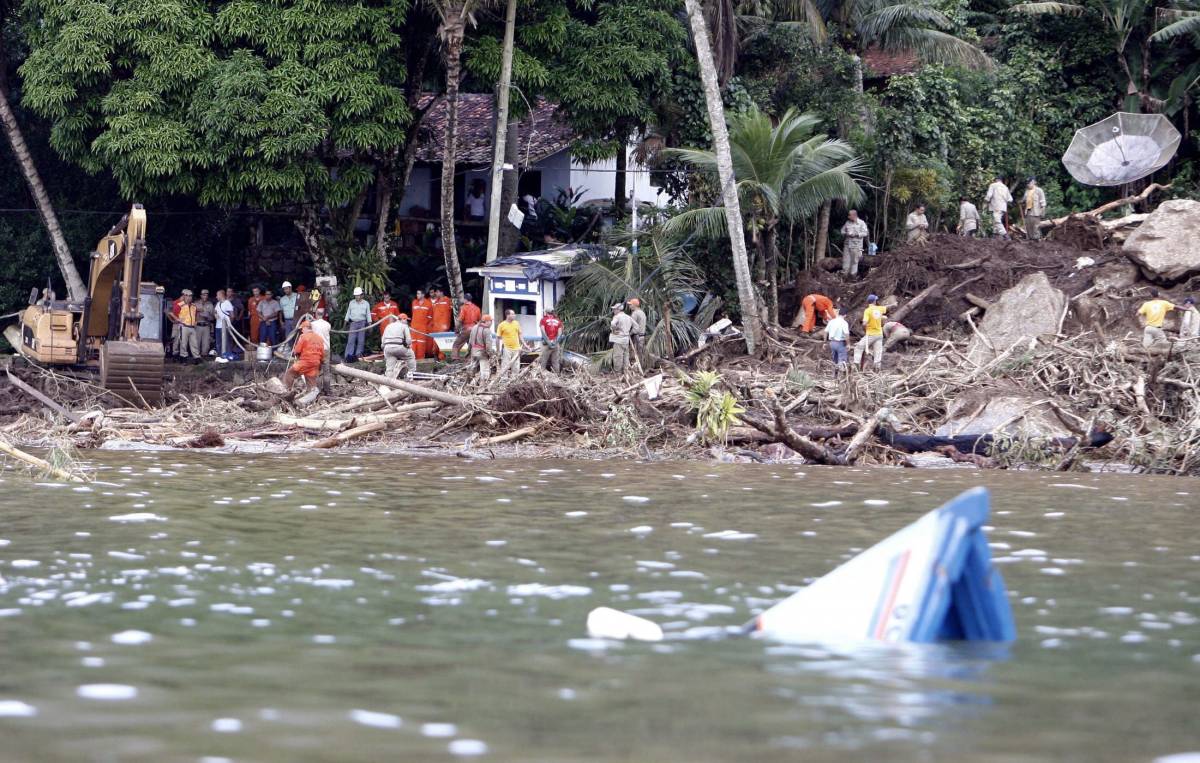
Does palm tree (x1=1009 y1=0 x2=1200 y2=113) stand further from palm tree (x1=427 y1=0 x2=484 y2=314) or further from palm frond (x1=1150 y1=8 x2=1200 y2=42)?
palm tree (x1=427 y1=0 x2=484 y2=314)

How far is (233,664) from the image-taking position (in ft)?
24.8

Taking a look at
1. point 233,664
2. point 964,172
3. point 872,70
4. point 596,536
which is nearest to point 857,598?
point 233,664

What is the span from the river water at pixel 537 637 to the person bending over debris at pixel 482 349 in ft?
27.4

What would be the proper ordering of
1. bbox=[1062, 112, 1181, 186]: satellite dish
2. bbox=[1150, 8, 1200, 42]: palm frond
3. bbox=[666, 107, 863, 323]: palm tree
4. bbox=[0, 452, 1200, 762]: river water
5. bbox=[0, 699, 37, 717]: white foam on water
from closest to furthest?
bbox=[0, 452, 1200, 762]: river water
bbox=[0, 699, 37, 717]: white foam on water
bbox=[666, 107, 863, 323]: palm tree
bbox=[1062, 112, 1181, 186]: satellite dish
bbox=[1150, 8, 1200, 42]: palm frond

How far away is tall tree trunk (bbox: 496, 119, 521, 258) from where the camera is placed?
34.0 metres

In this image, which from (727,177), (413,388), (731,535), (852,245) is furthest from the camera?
(852,245)

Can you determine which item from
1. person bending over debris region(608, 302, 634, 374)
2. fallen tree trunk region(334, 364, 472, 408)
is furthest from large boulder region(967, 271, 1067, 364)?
fallen tree trunk region(334, 364, 472, 408)

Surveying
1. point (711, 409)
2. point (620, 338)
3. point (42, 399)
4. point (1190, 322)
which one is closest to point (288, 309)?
point (42, 399)

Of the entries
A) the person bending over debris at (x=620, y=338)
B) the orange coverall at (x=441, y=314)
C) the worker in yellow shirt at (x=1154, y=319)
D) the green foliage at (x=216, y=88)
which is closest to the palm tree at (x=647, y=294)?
the person bending over debris at (x=620, y=338)

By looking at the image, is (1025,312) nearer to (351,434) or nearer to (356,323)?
(351,434)

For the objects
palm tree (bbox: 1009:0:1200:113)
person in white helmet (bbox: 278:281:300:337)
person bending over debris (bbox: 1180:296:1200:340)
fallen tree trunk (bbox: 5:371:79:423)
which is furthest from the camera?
palm tree (bbox: 1009:0:1200:113)

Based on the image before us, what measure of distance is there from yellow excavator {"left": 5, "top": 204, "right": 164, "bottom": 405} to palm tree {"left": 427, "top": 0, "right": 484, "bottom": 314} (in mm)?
7032

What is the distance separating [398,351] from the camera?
25016 millimetres

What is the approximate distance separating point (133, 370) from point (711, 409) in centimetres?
1010
